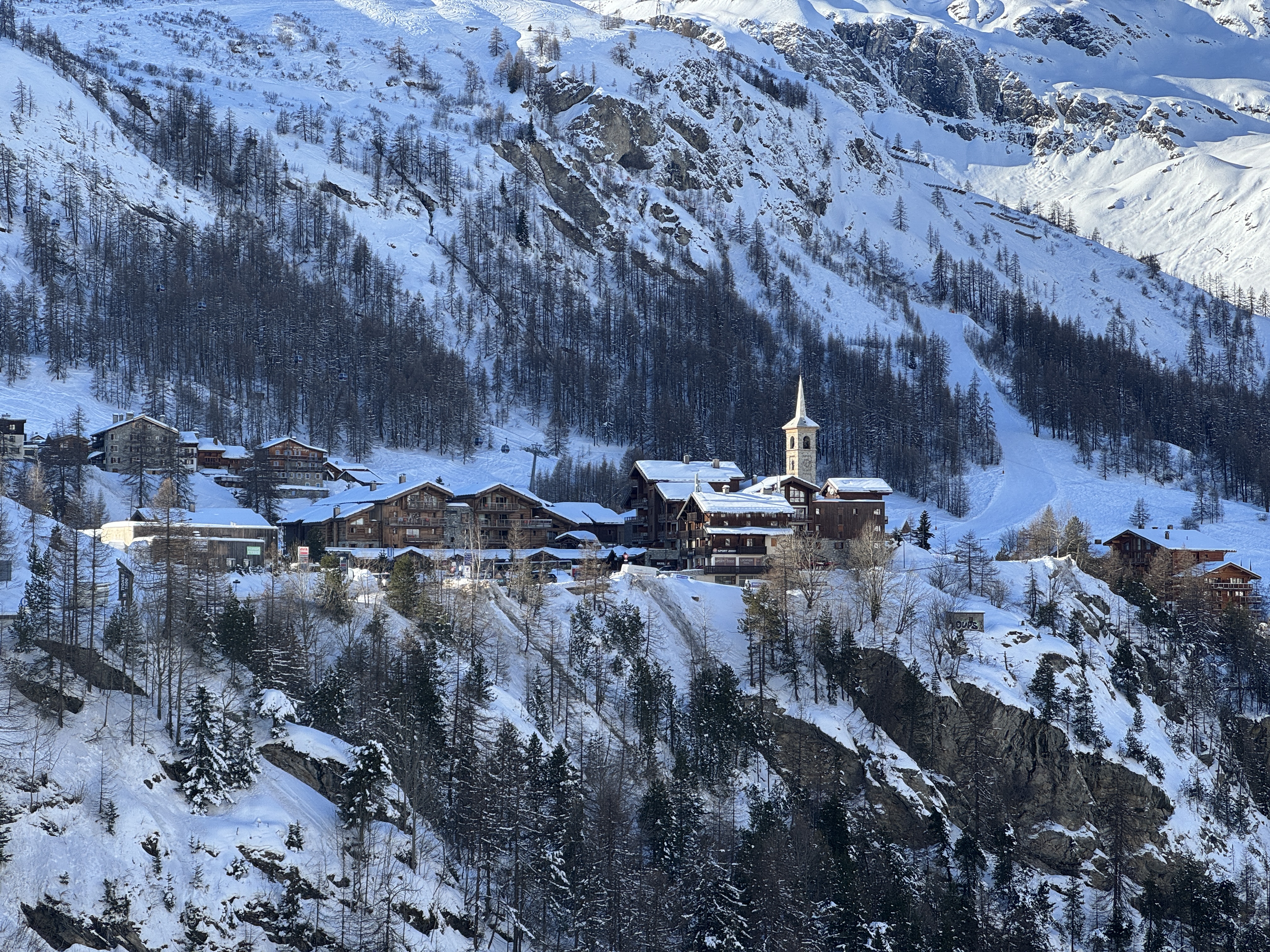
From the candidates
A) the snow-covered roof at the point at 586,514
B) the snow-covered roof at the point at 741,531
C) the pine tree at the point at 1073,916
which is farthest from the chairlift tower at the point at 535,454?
the pine tree at the point at 1073,916

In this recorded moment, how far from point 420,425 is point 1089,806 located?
9534cm

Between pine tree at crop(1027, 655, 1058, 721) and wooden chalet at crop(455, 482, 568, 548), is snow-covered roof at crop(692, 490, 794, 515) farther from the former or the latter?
pine tree at crop(1027, 655, 1058, 721)

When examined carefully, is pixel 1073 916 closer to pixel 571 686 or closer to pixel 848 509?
pixel 571 686

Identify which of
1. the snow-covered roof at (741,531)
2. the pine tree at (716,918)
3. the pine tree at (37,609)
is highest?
the pine tree at (37,609)

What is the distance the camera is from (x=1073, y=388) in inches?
6865

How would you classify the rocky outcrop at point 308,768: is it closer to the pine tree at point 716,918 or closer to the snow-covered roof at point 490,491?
the pine tree at point 716,918

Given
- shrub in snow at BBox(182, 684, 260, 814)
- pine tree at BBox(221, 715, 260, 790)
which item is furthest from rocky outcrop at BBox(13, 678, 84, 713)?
pine tree at BBox(221, 715, 260, 790)

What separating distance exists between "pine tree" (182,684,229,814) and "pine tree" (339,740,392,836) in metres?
5.41

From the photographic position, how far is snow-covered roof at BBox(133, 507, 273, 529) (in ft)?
289

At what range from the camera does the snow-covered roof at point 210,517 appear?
289 ft

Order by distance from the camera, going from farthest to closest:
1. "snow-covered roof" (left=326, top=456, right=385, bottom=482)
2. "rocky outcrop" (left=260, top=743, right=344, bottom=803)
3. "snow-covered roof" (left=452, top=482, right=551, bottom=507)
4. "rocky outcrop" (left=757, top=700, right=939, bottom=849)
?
"snow-covered roof" (left=326, top=456, right=385, bottom=482) → "snow-covered roof" (left=452, top=482, right=551, bottom=507) → "rocky outcrop" (left=757, top=700, right=939, bottom=849) → "rocky outcrop" (left=260, top=743, right=344, bottom=803)

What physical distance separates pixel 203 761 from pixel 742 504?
167 feet

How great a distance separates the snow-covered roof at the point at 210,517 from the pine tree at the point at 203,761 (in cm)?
3061

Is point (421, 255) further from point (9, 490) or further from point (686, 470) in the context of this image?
point (9, 490)
